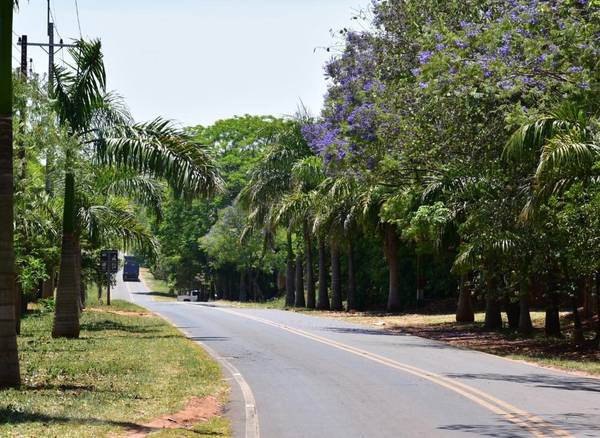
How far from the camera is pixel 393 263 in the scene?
4384 centimetres

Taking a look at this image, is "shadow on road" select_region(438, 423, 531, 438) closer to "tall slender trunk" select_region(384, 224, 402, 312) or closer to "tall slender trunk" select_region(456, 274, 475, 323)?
"tall slender trunk" select_region(456, 274, 475, 323)

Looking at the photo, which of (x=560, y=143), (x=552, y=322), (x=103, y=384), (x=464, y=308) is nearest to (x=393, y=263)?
(x=464, y=308)

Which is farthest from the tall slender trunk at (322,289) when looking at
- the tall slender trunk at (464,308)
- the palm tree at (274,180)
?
the tall slender trunk at (464,308)

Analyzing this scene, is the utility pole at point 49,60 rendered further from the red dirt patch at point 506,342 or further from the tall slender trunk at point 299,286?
the tall slender trunk at point 299,286

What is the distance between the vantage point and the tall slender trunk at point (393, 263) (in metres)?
43.2

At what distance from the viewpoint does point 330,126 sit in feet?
102

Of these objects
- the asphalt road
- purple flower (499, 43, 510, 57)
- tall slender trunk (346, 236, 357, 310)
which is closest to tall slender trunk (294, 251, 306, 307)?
tall slender trunk (346, 236, 357, 310)

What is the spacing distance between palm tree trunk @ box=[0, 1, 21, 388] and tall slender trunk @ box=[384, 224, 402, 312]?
29.6 metres

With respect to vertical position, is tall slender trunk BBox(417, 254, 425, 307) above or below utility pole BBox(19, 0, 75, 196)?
below

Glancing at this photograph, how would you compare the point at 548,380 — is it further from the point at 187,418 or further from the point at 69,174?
the point at 69,174

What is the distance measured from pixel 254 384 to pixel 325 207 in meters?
28.4

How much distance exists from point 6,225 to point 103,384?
10.6 feet

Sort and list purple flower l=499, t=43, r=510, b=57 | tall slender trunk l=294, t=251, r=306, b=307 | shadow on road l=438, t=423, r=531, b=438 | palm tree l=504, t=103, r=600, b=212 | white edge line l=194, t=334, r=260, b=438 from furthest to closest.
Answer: tall slender trunk l=294, t=251, r=306, b=307
purple flower l=499, t=43, r=510, b=57
palm tree l=504, t=103, r=600, b=212
white edge line l=194, t=334, r=260, b=438
shadow on road l=438, t=423, r=531, b=438

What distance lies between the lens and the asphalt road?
11.2 meters
